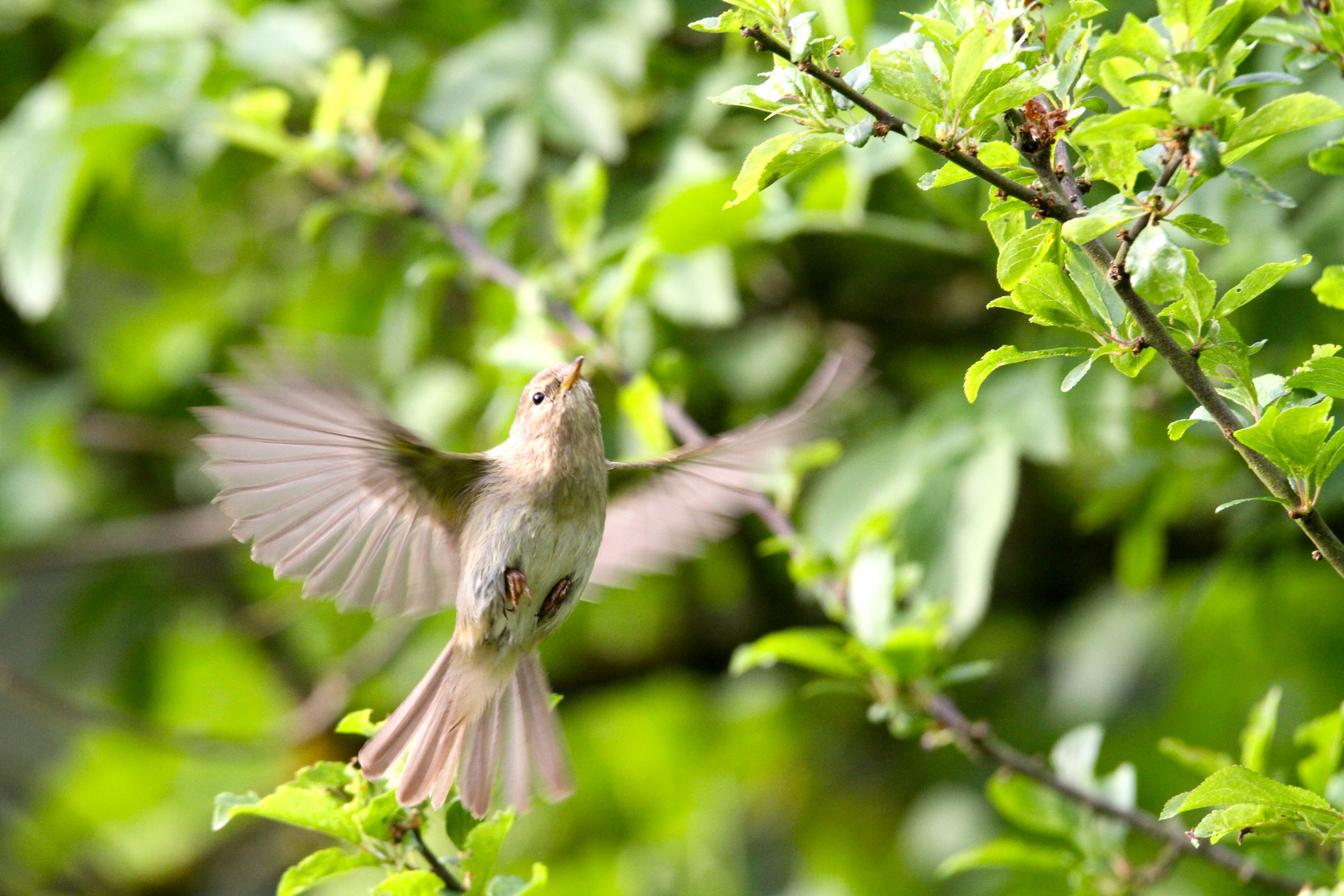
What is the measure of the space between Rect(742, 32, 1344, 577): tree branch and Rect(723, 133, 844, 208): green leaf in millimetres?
52

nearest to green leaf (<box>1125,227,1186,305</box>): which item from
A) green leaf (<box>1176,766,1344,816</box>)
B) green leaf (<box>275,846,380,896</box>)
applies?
green leaf (<box>1176,766,1344,816</box>)

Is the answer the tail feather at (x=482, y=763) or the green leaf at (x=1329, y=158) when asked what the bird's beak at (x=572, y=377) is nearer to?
the tail feather at (x=482, y=763)

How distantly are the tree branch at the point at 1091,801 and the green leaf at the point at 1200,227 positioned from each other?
812mm

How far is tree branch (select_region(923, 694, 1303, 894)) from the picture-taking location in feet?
4.83

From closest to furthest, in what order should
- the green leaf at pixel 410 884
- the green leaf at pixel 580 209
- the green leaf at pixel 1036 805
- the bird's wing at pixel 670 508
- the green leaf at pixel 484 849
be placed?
the green leaf at pixel 410 884 → the green leaf at pixel 484 849 → the green leaf at pixel 1036 805 → the bird's wing at pixel 670 508 → the green leaf at pixel 580 209

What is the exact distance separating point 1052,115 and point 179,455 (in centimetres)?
326

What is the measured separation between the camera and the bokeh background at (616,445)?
2.08 meters

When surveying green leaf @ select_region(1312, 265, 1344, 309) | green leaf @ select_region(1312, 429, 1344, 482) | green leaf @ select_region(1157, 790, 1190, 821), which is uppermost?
green leaf @ select_region(1312, 265, 1344, 309)

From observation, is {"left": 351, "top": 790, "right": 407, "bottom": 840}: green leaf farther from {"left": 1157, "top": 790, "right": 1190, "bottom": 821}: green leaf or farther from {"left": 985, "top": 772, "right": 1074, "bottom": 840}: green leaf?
{"left": 985, "top": 772, "right": 1074, "bottom": 840}: green leaf

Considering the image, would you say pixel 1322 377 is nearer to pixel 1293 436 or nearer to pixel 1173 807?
pixel 1293 436

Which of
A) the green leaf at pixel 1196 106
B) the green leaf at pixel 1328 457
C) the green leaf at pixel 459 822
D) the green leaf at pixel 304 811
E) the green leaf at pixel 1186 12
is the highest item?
the green leaf at pixel 1186 12

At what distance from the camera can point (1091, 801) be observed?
1537 mm

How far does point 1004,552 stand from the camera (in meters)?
3.29

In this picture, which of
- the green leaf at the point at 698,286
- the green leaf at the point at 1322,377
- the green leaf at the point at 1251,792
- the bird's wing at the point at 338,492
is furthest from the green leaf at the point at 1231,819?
the green leaf at the point at 698,286
